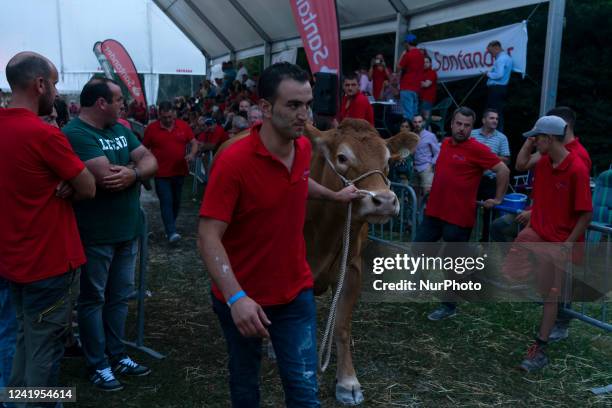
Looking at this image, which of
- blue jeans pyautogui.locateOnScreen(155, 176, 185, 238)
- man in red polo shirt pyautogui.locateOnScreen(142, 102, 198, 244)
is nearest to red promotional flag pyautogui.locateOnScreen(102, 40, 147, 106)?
man in red polo shirt pyautogui.locateOnScreen(142, 102, 198, 244)

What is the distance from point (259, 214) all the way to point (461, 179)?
3.52 meters

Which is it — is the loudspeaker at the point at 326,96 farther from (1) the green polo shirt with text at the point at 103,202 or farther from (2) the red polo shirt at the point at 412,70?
(2) the red polo shirt at the point at 412,70

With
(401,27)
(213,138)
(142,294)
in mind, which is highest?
(401,27)

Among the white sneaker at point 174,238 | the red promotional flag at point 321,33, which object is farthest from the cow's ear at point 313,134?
the red promotional flag at point 321,33

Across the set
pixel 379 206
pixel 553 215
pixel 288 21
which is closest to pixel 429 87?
pixel 288 21

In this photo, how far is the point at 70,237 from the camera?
3.28 m

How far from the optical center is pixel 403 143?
14.6 ft

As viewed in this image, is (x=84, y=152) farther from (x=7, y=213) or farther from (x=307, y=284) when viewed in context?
(x=307, y=284)

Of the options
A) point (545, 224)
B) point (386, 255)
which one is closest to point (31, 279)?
point (545, 224)

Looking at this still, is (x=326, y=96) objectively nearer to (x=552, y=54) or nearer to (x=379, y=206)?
(x=379, y=206)

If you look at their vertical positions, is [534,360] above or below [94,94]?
below

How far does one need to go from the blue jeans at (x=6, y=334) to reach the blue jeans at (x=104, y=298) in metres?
0.54

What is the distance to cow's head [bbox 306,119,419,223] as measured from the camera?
3.55 m

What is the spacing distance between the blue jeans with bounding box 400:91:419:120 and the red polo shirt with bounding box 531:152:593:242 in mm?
6877
